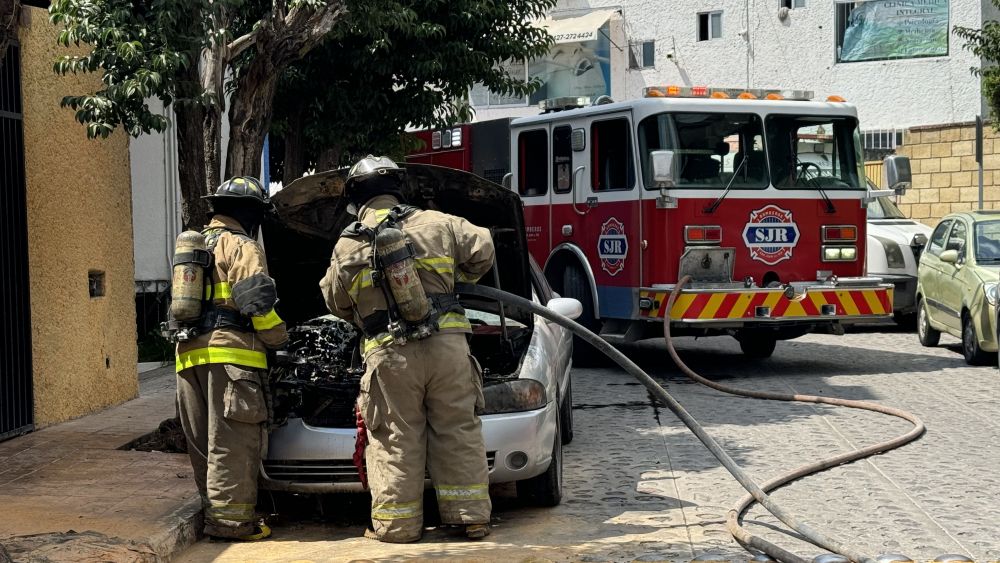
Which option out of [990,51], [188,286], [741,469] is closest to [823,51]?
[990,51]

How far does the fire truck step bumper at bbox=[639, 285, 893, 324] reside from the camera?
11.4 metres

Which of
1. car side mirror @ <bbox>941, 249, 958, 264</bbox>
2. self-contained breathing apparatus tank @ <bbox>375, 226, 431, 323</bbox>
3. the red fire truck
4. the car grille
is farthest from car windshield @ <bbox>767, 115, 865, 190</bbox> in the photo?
self-contained breathing apparatus tank @ <bbox>375, 226, 431, 323</bbox>

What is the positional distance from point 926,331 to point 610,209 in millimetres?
4549

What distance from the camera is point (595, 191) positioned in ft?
40.5

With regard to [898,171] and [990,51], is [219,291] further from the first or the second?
[990,51]

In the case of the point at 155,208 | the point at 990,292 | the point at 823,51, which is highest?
the point at 823,51

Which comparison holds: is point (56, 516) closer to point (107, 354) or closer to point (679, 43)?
point (107, 354)

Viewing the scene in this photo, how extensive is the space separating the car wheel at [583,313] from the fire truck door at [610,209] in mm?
170

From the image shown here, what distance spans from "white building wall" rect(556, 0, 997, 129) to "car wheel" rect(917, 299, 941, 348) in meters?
20.2

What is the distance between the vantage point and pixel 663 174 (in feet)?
35.9

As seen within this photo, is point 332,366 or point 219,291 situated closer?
point 219,291

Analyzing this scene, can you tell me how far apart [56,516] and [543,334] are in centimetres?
287

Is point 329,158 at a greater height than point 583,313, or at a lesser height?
greater

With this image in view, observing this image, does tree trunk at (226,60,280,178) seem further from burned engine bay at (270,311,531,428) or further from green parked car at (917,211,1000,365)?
green parked car at (917,211,1000,365)
